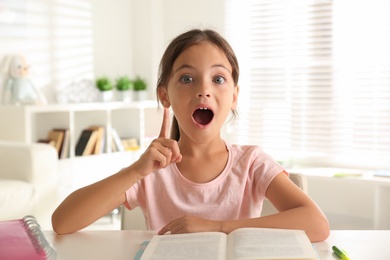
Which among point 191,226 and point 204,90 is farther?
point 204,90

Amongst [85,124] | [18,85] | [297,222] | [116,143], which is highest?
[18,85]

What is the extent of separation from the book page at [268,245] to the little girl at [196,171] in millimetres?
228

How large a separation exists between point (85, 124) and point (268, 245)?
152 inches

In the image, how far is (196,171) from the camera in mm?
1411

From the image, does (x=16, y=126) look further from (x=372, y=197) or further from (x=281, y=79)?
(x=372, y=197)

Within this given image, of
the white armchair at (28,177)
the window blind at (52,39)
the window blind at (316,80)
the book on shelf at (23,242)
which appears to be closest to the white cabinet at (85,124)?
the window blind at (52,39)

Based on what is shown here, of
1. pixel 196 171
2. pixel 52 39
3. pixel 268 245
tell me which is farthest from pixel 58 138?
pixel 268 245

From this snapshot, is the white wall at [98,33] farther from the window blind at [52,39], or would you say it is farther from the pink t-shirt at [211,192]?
the pink t-shirt at [211,192]

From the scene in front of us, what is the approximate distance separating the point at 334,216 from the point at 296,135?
68 cm

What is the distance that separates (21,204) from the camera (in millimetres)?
3027

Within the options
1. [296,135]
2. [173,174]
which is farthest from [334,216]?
[173,174]

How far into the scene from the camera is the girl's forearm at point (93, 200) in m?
1.24

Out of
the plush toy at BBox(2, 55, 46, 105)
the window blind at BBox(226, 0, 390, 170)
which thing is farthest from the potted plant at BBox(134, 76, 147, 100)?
the plush toy at BBox(2, 55, 46, 105)

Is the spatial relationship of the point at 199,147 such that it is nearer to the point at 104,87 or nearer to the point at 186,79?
the point at 186,79
